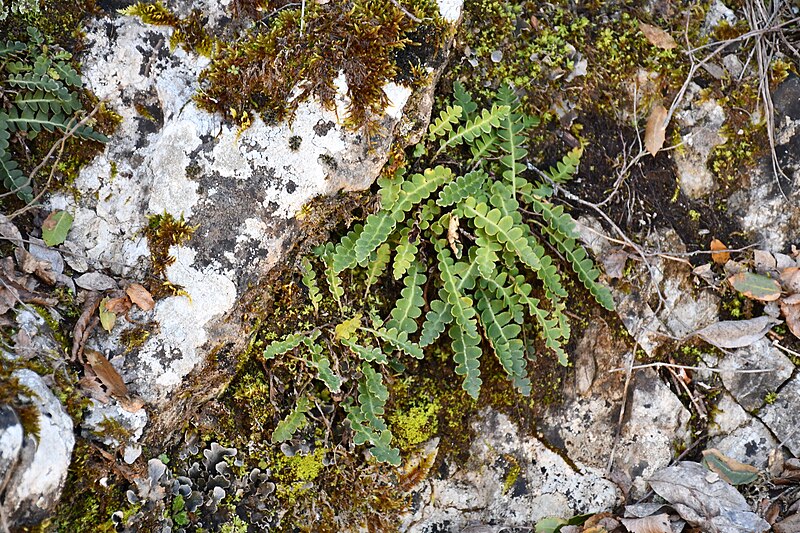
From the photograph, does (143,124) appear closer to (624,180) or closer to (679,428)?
(624,180)

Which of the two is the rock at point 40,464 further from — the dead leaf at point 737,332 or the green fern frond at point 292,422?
the dead leaf at point 737,332

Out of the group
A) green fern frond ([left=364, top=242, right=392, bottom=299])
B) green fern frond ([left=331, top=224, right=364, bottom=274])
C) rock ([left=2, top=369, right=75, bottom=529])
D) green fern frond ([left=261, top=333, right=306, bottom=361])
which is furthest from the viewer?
green fern frond ([left=364, top=242, right=392, bottom=299])

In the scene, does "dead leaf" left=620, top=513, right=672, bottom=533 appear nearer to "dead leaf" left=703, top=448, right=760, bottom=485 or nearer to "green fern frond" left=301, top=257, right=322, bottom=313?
"dead leaf" left=703, top=448, right=760, bottom=485

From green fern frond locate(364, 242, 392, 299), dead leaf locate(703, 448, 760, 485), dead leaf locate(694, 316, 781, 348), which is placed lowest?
dead leaf locate(703, 448, 760, 485)

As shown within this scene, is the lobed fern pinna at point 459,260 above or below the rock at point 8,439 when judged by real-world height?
above

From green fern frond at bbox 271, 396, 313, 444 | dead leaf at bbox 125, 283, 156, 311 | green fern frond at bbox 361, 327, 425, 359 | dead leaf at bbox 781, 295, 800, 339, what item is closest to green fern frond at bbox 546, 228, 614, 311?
green fern frond at bbox 361, 327, 425, 359

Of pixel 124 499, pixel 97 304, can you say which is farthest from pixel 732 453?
pixel 97 304

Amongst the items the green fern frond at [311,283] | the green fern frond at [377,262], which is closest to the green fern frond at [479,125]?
the green fern frond at [377,262]

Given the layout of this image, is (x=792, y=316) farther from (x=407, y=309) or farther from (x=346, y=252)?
(x=346, y=252)
